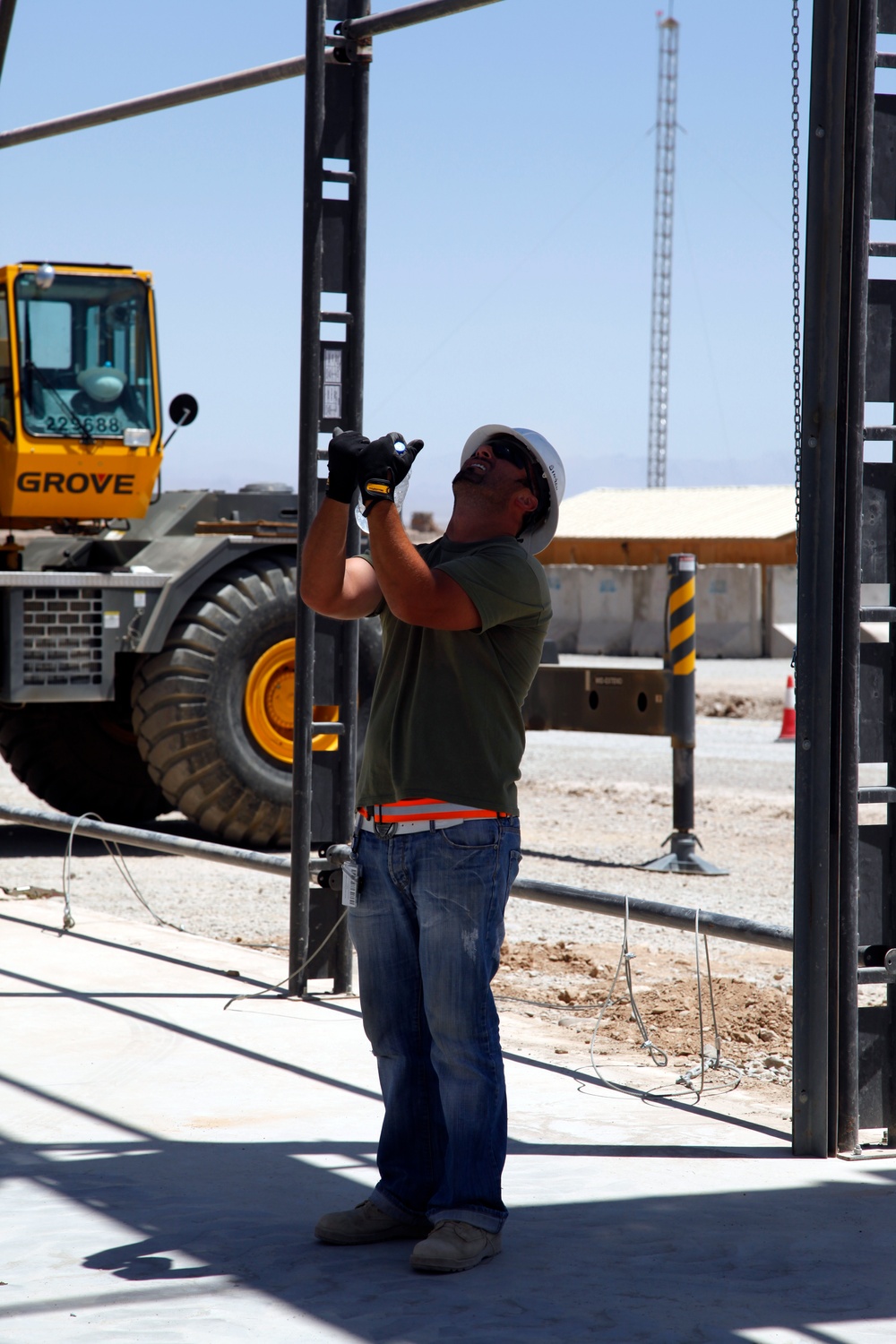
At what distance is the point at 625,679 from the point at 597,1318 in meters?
7.84

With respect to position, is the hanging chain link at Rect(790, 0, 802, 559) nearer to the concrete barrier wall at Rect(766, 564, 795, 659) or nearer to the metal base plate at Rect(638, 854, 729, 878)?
the metal base plate at Rect(638, 854, 729, 878)

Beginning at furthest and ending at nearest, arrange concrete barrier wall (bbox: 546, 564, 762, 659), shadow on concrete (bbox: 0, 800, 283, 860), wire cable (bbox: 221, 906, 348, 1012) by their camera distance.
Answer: concrete barrier wall (bbox: 546, 564, 762, 659), shadow on concrete (bbox: 0, 800, 283, 860), wire cable (bbox: 221, 906, 348, 1012)

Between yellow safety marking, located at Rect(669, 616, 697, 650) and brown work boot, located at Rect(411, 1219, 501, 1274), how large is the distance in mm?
7050

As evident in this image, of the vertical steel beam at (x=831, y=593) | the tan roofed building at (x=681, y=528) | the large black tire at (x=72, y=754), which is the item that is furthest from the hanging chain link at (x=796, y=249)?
the tan roofed building at (x=681, y=528)

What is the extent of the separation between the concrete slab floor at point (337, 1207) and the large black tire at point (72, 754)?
5.94 meters

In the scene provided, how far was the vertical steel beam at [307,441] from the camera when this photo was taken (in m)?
6.44

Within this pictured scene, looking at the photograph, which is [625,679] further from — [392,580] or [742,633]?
[742,633]

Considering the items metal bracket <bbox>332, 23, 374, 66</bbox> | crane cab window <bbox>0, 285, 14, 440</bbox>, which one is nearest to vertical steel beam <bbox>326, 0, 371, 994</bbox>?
metal bracket <bbox>332, 23, 374, 66</bbox>

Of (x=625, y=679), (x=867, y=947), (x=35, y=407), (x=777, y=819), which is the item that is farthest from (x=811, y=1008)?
(x=777, y=819)

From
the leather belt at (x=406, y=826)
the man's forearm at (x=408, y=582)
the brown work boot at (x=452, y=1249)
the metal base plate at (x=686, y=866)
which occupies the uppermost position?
the man's forearm at (x=408, y=582)

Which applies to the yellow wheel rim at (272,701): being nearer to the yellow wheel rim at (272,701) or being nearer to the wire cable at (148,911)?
the yellow wheel rim at (272,701)

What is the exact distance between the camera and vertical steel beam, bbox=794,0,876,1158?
4.62 metres

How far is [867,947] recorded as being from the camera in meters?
4.86

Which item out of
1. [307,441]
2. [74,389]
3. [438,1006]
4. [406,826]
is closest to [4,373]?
[74,389]
